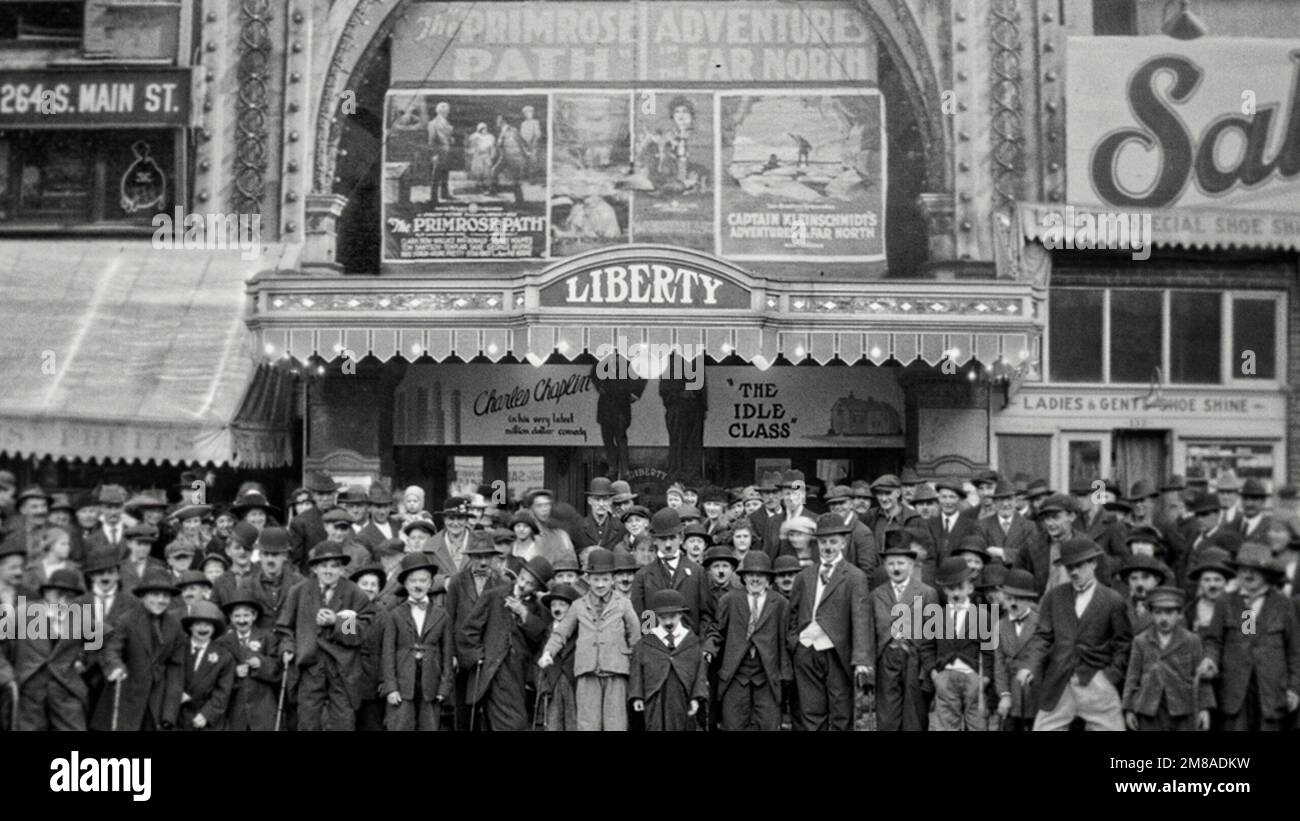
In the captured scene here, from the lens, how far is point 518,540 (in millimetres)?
15062

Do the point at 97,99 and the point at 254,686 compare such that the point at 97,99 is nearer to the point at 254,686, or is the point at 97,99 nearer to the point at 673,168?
the point at 673,168

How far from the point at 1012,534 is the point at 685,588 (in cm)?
336

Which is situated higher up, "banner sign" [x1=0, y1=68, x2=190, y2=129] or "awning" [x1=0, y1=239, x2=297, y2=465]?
"banner sign" [x1=0, y1=68, x2=190, y2=129]

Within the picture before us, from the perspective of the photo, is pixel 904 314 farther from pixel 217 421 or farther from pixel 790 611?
pixel 217 421

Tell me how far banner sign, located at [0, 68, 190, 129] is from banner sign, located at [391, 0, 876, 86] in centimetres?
326

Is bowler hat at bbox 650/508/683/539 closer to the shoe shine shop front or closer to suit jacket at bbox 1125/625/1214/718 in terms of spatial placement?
suit jacket at bbox 1125/625/1214/718

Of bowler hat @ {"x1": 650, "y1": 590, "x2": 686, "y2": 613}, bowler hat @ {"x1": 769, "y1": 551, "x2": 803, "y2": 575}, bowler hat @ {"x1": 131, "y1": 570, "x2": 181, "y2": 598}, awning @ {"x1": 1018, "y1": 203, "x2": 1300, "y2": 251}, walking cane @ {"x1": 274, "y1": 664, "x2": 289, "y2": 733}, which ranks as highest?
awning @ {"x1": 1018, "y1": 203, "x2": 1300, "y2": 251}

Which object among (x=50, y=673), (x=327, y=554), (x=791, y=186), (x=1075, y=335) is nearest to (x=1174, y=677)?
(x=327, y=554)

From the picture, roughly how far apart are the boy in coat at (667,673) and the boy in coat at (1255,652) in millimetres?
4020

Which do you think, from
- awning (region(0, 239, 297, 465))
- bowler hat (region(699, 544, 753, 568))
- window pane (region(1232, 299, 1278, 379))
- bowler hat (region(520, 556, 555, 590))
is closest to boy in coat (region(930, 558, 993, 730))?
bowler hat (region(699, 544, 753, 568))

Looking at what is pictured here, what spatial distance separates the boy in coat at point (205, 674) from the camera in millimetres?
12461

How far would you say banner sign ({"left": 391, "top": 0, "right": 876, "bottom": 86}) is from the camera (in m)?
23.2

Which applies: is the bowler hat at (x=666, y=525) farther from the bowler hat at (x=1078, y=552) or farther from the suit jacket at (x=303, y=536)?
the suit jacket at (x=303, y=536)
